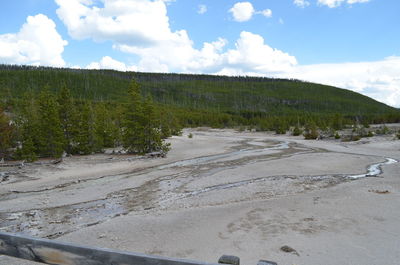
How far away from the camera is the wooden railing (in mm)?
2949

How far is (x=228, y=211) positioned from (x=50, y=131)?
830 inches

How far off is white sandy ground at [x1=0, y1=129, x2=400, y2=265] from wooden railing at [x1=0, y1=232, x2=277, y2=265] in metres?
3.38

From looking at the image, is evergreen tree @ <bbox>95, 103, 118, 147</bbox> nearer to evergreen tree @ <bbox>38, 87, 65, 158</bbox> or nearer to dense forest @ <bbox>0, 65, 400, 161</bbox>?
dense forest @ <bbox>0, 65, 400, 161</bbox>

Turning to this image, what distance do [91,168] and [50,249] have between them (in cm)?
1810

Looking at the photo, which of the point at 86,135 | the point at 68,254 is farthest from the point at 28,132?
the point at 68,254

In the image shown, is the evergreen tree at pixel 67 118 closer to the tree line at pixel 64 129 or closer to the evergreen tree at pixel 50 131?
the tree line at pixel 64 129

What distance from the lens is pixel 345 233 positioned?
311 inches

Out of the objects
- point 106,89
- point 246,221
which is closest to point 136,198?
point 246,221

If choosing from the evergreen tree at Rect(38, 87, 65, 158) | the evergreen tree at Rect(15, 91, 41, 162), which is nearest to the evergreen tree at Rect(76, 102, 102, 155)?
the evergreen tree at Rect(38, 87, 65, 158)

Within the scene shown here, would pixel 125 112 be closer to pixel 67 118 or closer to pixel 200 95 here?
pixel 67 118

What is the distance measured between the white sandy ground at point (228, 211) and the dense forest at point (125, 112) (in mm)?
7906

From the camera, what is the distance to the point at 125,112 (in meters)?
29.8

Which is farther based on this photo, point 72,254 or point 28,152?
point 28,152

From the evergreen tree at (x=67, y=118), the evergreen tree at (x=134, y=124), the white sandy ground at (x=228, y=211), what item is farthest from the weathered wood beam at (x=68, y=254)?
the evergreen tree at (x=67, y=118)
